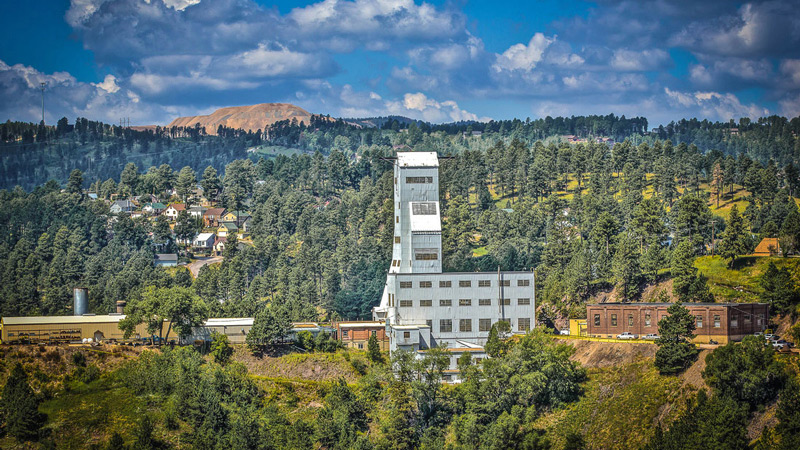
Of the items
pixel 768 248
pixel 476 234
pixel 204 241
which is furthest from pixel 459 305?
pixel 204 241

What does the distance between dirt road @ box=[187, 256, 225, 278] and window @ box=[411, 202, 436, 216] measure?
68.5 meters

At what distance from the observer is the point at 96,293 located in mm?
127125

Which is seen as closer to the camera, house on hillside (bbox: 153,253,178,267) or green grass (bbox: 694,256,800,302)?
green grass (bbox: 694,256,800,302)

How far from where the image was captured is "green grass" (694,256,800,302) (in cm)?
8700

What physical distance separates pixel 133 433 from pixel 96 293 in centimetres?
5628

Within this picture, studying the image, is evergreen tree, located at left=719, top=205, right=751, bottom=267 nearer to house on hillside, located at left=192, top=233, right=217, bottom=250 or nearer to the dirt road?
the dirt road

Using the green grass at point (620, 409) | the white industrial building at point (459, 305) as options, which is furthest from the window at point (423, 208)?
the green grass at point (620, 409)

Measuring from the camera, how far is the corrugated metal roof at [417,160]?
98.3 meters

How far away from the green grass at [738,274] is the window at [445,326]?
86.7ft

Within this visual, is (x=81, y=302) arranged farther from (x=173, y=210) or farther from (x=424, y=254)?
(x=173, y=210)

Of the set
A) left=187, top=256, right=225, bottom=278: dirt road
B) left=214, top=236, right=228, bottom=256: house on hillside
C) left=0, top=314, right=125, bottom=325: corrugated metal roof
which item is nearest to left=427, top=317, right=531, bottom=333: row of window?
left=0, top=314, right=125, bottom=325: corrugated metal roof

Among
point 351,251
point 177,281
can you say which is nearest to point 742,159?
point 351,251

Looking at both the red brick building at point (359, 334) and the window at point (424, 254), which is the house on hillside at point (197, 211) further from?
the window at point (424, 254)

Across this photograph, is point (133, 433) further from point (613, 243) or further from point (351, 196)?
point (351, 196)
